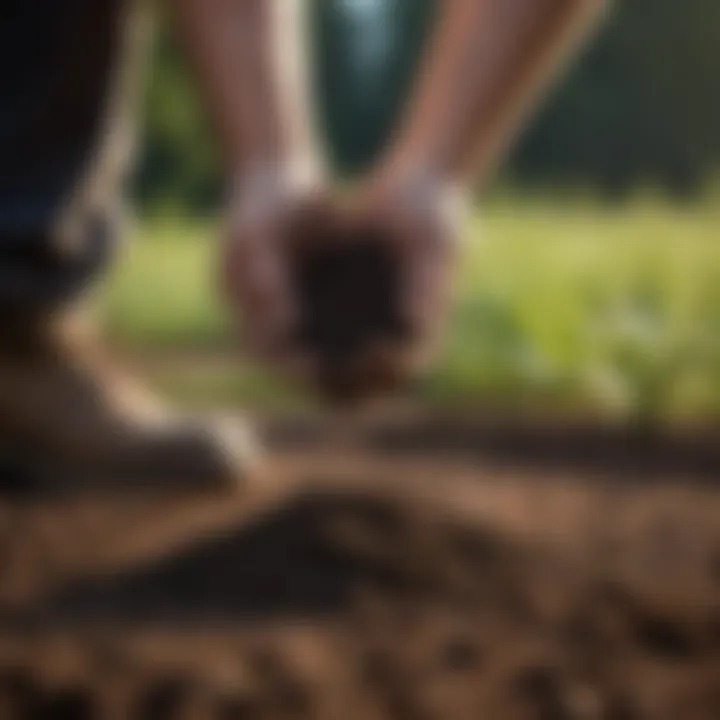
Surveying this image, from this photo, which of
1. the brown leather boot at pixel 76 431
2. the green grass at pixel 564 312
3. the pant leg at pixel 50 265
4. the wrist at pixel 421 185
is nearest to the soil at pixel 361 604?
the brown leather boot at pixel 76 431

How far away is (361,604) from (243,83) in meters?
0.42

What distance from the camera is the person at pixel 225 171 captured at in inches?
23.9

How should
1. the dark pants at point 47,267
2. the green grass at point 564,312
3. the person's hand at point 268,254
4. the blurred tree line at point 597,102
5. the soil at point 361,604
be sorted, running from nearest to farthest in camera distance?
the person's hand at point 268,254 < the soil at point 361,604 < the dark pants at point 47,267 < the green grass at point 564,312 < the blurred tree line at point 597,102

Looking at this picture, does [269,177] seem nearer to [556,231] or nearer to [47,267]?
[47,267]

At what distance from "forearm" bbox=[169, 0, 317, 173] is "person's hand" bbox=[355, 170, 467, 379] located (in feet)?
0.15

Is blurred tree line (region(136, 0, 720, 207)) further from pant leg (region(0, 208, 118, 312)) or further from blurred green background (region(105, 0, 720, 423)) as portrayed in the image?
pant leg (region(0, 208, 118, 312))

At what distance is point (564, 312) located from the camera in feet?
6.84

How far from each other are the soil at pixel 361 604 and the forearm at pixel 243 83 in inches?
12.3

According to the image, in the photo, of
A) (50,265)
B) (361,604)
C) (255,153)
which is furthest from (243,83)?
(50,265)

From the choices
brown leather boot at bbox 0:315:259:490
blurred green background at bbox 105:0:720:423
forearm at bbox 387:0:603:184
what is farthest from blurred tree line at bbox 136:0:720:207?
forearm at bbox 387:0:603:184

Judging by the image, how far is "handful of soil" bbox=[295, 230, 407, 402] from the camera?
0.60m

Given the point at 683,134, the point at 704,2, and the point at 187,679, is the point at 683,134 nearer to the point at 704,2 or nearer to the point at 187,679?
the point at 704,2

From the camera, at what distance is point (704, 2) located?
2.80 metres

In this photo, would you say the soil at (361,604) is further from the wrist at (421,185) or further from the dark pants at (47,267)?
the wrist at (421,185)
